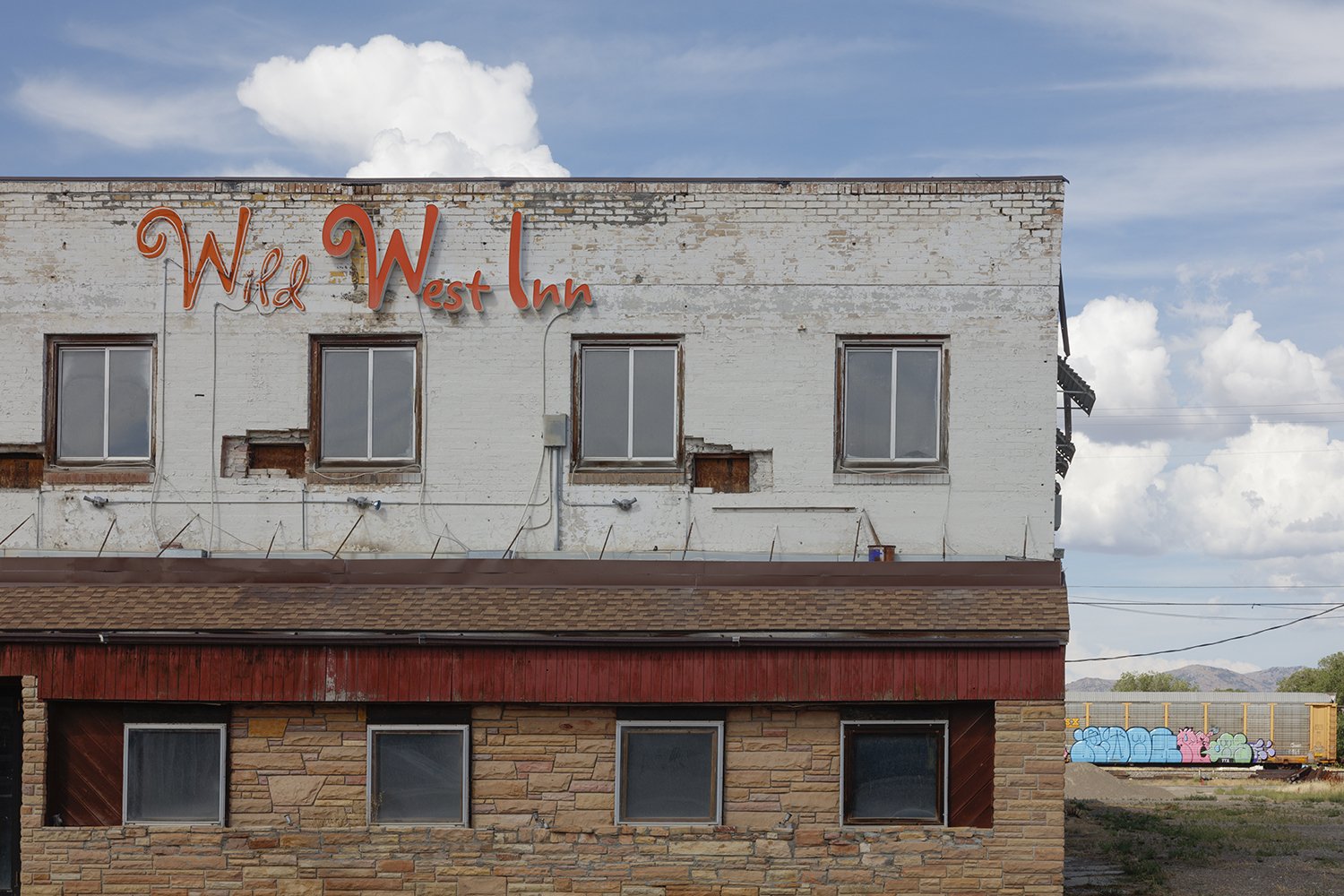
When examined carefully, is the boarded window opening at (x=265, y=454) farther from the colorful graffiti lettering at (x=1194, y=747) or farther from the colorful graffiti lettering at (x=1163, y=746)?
the colorful graffiti lettering at (x=1194, y=747)

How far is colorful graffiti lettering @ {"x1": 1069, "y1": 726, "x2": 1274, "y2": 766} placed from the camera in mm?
47281

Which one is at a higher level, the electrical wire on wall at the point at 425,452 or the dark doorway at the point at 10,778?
the electrical wire on wall at the point at 425,452

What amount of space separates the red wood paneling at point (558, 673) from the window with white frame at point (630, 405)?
222cm

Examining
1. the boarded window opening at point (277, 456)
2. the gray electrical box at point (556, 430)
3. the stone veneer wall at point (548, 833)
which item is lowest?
the stone veneer wall at point (548, 833)

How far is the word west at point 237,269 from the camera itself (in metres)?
15.0

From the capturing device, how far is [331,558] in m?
14.6

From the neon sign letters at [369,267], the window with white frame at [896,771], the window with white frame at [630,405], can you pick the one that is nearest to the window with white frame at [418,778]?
the window with white frame at [630,405]

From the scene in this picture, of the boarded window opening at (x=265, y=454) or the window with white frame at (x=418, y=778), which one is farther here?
the boarded window opening at (x=265, y=454)

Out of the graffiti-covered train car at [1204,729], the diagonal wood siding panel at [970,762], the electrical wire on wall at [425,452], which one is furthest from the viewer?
the graffiti-covered train car at [1204,729]

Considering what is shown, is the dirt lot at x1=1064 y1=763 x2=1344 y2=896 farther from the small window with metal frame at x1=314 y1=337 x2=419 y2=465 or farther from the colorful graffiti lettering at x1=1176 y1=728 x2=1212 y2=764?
the colorful graffiti lettering at x1=1176 y1=728 x2=1212 y2=764

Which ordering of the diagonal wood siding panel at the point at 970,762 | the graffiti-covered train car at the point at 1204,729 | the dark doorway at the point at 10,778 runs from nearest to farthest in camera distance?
the diagonal wood siding panel at the point at 970,762, the dark doorway at the point at 10,778, the graffiti-covered train car at the point at 1204,729

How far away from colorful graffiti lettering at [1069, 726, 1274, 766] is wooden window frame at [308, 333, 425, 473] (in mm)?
38058

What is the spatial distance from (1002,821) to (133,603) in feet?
29.7

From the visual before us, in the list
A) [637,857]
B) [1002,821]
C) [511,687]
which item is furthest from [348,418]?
[1002,821]
